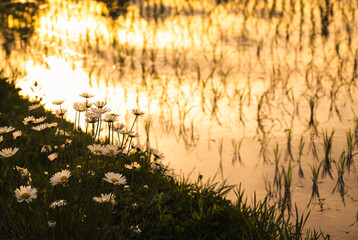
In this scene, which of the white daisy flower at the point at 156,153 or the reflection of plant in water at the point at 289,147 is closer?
the white daisy flower at the point at 156,153

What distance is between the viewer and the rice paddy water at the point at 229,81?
4.15 m

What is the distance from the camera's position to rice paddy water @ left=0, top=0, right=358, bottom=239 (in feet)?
13.6

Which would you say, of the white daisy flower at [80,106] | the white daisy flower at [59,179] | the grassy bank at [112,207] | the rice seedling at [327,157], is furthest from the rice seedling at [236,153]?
the white daisy flower at [59,179]

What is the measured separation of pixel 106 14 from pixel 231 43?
11.7 ft

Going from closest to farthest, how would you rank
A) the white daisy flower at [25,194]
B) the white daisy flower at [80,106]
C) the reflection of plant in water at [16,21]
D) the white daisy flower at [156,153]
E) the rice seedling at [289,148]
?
1. the white daisy flower at [25,194]
2. the white daisy flower at [80,106]
3. the white daisy flower at [156,153]
4. the rice seedling at [289,148]
5. the reflection of plant in water at [16,21]

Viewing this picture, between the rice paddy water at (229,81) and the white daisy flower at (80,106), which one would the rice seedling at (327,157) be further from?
the white daisy flower at (80,106)

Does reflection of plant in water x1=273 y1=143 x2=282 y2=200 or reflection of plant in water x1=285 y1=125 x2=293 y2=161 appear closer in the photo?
reflection of plant in water x1=273 y1=143 x2=282 y2=200

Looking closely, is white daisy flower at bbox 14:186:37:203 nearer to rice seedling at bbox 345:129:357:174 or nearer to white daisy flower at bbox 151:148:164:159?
white daisy flower at bbox 151:148:164:159

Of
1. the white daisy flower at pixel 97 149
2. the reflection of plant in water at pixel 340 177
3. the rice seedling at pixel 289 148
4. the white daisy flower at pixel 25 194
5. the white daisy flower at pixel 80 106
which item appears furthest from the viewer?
the rice seedling at pixel 289 148

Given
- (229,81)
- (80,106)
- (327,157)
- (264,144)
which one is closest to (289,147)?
(264,144)

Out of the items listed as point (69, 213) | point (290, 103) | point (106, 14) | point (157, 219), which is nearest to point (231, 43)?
point (290, 103)

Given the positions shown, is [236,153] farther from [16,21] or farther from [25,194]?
[16,21]

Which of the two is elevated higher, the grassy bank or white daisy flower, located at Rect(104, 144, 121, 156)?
white daisy flower, located at Rect(104, 144, 121, 156)

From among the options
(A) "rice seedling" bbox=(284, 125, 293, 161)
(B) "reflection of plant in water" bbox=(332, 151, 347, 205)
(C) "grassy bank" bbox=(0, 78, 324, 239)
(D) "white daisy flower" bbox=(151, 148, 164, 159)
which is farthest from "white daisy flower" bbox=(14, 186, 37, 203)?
(A) "rice seedling" bbox=(284, 125, 293, 161)
